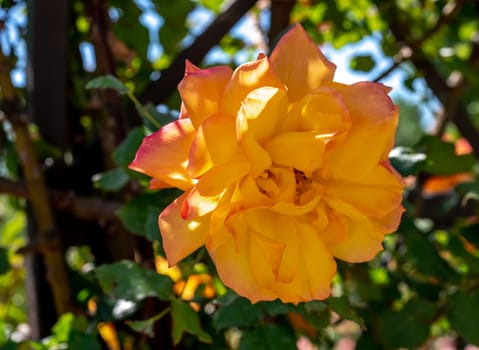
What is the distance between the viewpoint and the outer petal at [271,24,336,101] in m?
0.55

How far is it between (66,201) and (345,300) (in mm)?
417

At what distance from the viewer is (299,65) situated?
22.1 inches

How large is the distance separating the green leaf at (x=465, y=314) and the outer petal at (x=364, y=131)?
360 millimetres

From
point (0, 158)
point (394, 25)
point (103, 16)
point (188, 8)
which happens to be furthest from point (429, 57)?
point (0, 158)

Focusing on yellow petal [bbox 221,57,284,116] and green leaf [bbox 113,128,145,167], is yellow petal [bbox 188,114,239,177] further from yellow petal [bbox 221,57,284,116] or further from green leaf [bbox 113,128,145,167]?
green leaf [bbox 113,128,145,167]

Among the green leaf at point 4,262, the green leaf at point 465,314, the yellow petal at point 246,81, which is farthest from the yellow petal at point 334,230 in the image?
the green leaf at point 4,262

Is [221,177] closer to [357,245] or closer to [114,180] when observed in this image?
[357,245]

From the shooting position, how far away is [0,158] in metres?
1.05

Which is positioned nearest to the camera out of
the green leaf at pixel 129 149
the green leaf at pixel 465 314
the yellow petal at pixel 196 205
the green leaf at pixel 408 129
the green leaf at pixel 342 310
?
the yellow petal at pixel 196 205

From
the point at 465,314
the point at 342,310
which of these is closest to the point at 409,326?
the point at 465,314

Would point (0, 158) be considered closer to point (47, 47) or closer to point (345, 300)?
point (47, 47)

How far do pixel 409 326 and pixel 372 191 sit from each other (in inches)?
15.5

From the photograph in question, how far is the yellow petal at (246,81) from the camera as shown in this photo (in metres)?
0.52

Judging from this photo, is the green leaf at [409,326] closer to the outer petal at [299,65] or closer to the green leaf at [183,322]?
the green leaf at [183,322]
